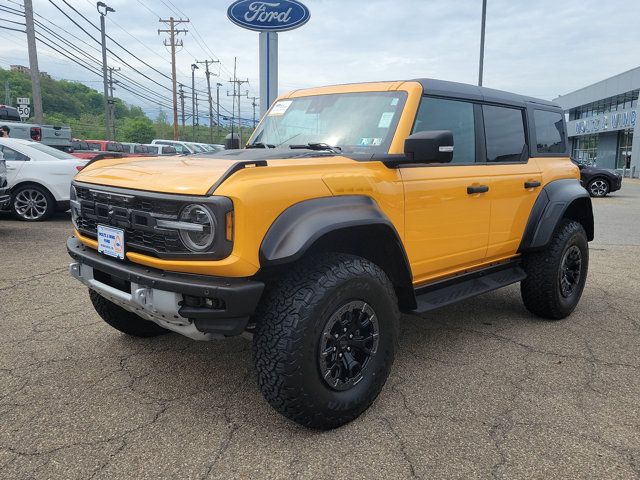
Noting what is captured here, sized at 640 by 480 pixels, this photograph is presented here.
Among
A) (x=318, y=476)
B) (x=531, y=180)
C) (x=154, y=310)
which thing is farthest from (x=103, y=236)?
(x=531, y=180)

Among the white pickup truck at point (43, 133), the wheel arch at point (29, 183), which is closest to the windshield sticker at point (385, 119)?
the wheel arch at point (29, 183)

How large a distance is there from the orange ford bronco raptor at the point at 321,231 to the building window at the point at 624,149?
37.7 meters

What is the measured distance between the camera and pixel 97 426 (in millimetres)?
2600

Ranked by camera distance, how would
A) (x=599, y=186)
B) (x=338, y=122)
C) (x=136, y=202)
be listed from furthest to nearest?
(x=599, y=186) → (x=338, y=122) → (x=136, y=202)

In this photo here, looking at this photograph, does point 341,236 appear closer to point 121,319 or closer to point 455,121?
point 455,121

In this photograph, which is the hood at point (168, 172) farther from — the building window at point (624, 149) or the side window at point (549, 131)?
the building window at point (624, 149)

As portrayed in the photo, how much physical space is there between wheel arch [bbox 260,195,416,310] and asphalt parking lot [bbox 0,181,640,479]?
732 mm

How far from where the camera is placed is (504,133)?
402cm

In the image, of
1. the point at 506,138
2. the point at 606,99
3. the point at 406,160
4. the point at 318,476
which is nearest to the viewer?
the point at 318,476

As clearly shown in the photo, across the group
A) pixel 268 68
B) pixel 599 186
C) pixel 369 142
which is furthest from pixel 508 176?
pixel 599 186

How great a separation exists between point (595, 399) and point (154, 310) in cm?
248

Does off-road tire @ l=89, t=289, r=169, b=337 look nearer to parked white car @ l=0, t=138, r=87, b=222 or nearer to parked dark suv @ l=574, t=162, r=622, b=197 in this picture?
parked white car @ l=0, t=138, r=87, b=222

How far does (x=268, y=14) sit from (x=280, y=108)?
7.75m

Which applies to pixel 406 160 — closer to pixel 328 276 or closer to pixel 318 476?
pixel 328 276
